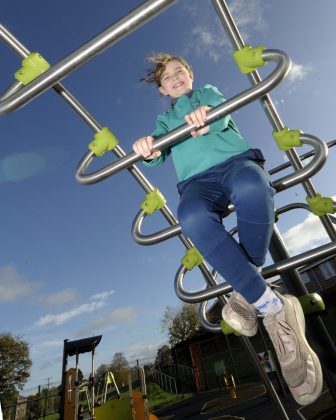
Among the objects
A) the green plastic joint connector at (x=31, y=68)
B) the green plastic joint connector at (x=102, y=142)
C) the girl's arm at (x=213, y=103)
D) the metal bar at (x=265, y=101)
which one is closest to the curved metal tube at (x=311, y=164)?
the metal bar at (x=265, y=101)

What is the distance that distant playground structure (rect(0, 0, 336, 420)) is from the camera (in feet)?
3.13

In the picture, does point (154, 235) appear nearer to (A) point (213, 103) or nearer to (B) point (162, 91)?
(A) point (213, 103)

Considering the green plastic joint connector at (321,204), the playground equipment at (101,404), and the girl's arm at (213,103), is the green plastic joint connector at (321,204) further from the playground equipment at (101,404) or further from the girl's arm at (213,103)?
the playground equipment at (101,404)

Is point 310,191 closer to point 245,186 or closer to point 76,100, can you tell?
point 245,186

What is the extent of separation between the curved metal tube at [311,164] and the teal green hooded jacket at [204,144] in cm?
24

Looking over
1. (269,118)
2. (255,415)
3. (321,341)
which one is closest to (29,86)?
(269,118)

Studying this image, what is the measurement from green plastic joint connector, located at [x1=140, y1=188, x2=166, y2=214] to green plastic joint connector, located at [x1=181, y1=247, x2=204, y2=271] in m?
0.34

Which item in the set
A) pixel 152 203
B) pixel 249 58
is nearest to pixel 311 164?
pixel 249 58

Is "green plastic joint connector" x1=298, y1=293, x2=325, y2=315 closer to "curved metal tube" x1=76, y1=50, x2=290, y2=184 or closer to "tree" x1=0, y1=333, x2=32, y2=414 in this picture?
"curved metal tube" x1=76, y1=50, x2=290, y2=184

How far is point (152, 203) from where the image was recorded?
1.53 m

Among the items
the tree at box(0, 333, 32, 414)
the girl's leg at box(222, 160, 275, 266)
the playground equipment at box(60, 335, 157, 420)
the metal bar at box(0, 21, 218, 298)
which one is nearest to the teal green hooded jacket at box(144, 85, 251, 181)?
the metal bar at box(0, 21, 218, 298)

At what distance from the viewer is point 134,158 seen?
1132mm

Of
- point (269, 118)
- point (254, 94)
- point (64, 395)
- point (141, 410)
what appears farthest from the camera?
point (64, 395)

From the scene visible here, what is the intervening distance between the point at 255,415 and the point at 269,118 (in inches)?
214
